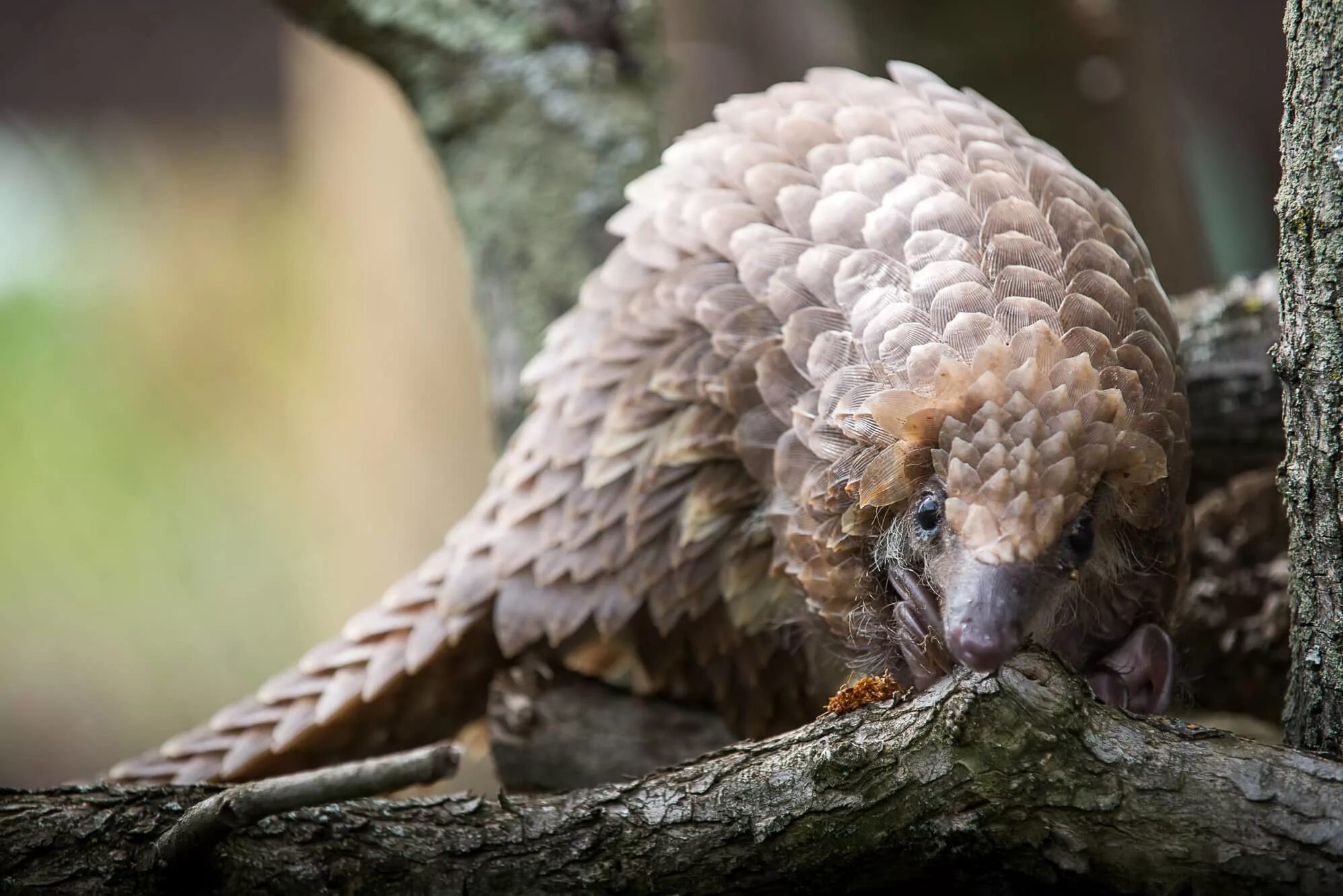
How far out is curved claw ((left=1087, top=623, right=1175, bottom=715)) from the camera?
2.06 metres

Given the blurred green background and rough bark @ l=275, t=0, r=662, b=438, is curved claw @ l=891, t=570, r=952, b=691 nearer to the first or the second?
rough bark @ l=275, t=0, r=662, b=438

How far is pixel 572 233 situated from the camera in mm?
3645

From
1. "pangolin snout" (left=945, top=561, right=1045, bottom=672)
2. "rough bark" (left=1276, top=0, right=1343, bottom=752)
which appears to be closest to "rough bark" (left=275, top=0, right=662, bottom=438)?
"pangolin snout" (left=945, top=561, right=1045, bottom=672)

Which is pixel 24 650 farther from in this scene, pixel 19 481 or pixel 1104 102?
pixel 1104 102

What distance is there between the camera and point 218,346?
5.71 metres

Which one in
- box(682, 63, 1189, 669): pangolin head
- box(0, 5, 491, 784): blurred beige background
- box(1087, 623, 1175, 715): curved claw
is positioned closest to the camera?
box(682, 63, 1189, 669): pangolin head

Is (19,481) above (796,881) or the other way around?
above

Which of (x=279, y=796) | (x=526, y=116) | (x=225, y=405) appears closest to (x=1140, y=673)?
(x=279, y=796)

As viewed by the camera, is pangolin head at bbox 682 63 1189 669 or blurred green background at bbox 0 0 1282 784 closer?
pangolin head at bbox 682 63 1189 669

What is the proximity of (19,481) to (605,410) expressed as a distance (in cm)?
356

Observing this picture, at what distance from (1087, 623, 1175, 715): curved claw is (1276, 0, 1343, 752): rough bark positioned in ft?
1.01

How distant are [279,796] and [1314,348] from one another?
147cm

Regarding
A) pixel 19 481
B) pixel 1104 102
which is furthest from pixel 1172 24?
pixel 19 481

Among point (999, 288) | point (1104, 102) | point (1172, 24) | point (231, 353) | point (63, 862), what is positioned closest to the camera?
point (63, 862)
